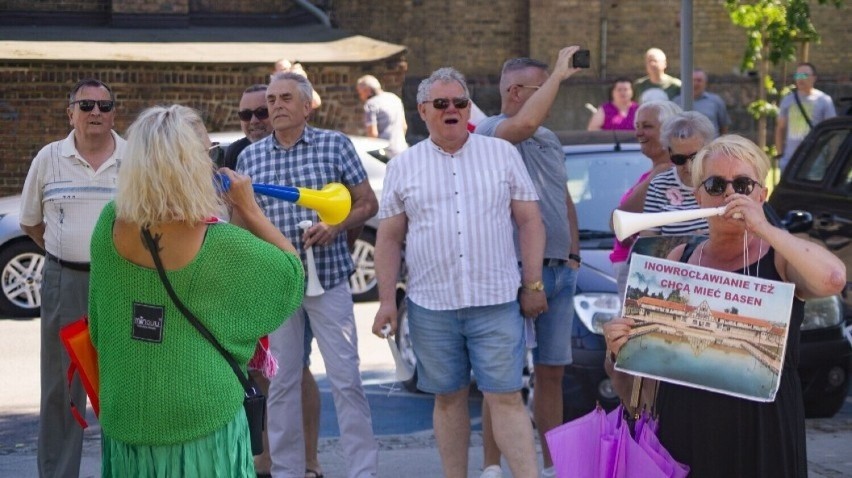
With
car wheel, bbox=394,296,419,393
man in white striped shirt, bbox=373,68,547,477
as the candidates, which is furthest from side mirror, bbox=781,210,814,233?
man in white striped shirt, bbox=373,68,547,477

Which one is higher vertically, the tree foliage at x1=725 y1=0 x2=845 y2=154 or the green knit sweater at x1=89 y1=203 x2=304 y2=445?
the tree foliage at x1=725 y1=0 x2=845 y2=154

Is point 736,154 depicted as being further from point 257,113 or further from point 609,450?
point 257,113

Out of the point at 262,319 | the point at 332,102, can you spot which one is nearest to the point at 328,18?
the point at 332,102

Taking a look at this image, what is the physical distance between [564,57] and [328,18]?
15.2 meters

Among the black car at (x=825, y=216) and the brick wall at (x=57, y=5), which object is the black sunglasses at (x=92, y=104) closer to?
the black car at (x=825, y=216)

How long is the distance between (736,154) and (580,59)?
230 centimetres

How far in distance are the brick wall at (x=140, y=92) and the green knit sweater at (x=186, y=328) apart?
13.8m

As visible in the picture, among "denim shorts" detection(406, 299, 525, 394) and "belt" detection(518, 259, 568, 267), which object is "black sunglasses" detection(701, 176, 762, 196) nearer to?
"denim shorts" detection(406, 299, 525, 394)

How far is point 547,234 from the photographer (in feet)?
22.2

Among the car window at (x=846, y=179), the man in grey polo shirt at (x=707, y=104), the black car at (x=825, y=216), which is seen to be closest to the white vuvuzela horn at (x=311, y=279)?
the black car at (x=825, y=216)

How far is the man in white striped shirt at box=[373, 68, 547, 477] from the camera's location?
20.0ft

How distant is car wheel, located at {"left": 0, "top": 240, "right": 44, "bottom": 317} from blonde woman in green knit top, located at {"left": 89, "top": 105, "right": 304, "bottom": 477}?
843cm

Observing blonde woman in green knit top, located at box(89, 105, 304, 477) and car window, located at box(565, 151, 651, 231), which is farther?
car window, located at box(565, 151, 651, 231)

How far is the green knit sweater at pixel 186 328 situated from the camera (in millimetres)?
4262
